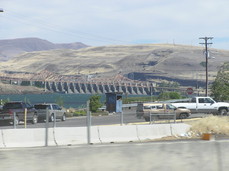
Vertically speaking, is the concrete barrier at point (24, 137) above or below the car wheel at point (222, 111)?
below

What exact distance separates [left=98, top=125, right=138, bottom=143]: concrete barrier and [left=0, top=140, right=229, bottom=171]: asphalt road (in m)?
16.7

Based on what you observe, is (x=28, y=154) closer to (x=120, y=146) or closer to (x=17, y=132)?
(x=120, y=146)

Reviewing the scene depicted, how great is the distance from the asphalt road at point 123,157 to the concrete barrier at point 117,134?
A: 657 inches

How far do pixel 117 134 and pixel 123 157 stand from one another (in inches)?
704

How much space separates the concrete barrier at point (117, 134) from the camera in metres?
24.2

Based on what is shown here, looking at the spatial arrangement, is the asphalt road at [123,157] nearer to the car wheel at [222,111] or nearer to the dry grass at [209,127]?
the dry grass at [209,127]

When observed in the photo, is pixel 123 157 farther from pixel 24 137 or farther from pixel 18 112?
pixel 18 112

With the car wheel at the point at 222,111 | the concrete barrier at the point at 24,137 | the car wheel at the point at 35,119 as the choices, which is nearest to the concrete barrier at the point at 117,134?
the concrete barrier at the point at 24,137

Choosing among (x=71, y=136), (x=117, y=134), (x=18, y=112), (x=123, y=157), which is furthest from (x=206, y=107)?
(x=123, y=157)

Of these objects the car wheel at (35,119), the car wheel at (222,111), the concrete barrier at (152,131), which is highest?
the car wheel at (222,111)

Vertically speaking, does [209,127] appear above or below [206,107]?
below

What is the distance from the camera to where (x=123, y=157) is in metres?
6.88

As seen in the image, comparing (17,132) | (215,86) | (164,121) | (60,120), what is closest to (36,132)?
(17,132)

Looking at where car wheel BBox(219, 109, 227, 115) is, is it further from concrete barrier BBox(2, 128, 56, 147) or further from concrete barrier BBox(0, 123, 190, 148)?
concrete barrier BBox(2, 128, 56, 147)
